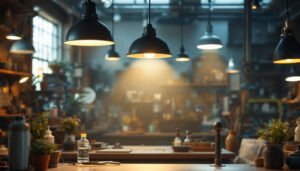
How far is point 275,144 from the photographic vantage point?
364 centimetres

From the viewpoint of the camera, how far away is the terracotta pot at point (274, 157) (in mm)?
3605

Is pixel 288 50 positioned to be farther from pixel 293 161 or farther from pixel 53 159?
pixel 53 159

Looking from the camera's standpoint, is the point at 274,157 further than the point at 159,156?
No

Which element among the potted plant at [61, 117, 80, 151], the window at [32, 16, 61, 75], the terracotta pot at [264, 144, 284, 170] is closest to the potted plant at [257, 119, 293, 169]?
the terracotta pot at [264, 144, 284, 170]

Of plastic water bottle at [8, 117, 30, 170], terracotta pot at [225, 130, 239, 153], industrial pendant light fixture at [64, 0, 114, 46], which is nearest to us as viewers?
plastic water bottle at [8, 117, 30, 170]

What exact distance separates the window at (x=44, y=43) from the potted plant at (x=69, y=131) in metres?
4.23

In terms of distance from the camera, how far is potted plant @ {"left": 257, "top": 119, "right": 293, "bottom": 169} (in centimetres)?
361

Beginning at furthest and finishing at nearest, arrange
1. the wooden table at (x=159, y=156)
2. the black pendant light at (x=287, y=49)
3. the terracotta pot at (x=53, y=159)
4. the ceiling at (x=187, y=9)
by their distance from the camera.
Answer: the ceiling at (x=187, y=9) → the wooden table at (x=159, y=156) → the black pendant light at (x=287, y=49) → the terracotta pot at (x=53, y=159)

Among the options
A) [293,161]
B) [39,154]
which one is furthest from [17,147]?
[293,161]

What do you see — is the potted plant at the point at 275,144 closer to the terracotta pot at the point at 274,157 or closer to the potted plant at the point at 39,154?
the terracotta pot at the point at 274,157

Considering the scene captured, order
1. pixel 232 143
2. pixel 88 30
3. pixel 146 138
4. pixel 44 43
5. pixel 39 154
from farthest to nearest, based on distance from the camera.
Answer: pixel 44 43
pixel 146 138
pixel 232 143
pixel 88 30
pixel 39 154

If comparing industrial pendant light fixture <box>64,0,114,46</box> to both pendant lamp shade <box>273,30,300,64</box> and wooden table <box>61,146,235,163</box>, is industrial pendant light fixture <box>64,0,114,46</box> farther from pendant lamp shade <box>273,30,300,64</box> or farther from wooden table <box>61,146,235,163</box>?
wooden table <box>61,146,235,163</box>

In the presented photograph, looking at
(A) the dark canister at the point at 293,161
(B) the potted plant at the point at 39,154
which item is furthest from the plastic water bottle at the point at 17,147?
(A) the dark canister at the point at 293,161

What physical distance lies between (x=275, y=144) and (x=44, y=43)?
8056 mm
